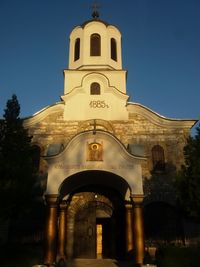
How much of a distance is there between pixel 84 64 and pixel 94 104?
3215mm

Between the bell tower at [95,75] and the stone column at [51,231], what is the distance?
6.52 metres

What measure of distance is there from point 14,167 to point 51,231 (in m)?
2.72

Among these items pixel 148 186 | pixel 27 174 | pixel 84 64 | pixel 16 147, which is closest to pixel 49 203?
pixel 27 174

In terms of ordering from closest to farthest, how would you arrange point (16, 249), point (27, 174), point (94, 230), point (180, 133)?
point (16, 249) < point (27, 174) < point (94, 230) < point (180, 133)

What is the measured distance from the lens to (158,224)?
14562 mm

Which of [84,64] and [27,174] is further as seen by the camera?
[84,64]

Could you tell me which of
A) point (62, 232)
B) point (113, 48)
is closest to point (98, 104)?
point (113, 48)

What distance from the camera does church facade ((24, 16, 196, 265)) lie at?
11.6 metres

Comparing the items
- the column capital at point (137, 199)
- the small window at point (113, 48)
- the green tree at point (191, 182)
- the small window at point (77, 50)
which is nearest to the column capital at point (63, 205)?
the column capital at point (137, 199)

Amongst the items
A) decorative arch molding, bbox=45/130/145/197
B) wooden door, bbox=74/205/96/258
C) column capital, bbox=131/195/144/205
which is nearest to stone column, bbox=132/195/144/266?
column capital, bbox=131/195/144/205

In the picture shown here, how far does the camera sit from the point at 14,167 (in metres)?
11.5

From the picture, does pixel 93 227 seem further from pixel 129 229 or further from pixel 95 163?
pixel 95 163

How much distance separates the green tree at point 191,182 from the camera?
37.4 feet

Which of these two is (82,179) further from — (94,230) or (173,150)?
(173,150)
